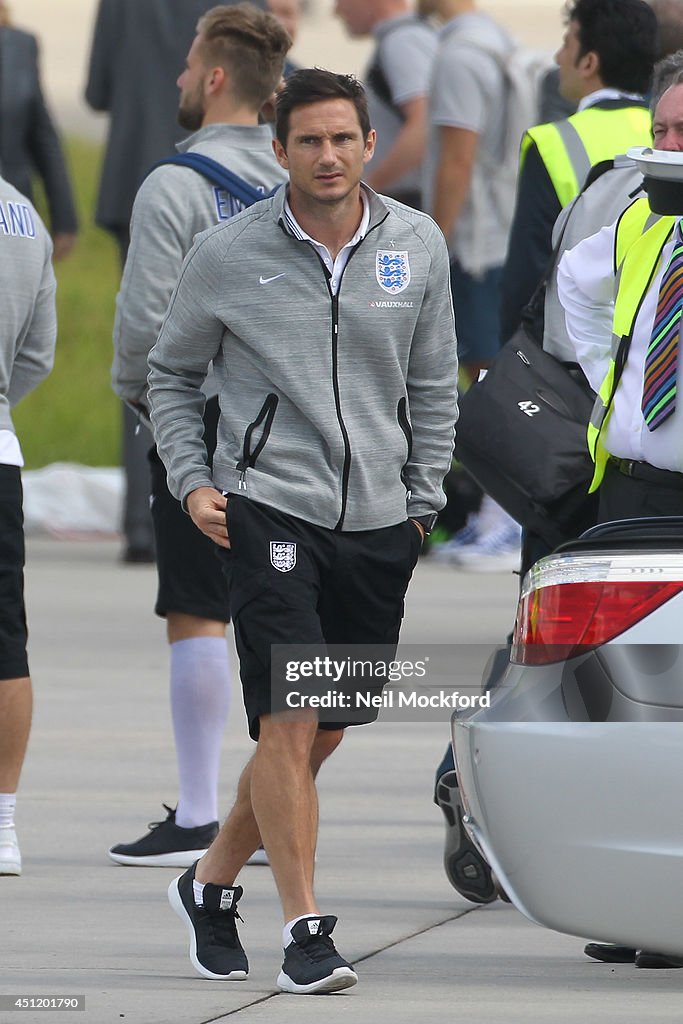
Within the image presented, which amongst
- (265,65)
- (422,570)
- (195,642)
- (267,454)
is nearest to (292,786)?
(267,454)

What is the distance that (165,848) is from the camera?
20.9 feet

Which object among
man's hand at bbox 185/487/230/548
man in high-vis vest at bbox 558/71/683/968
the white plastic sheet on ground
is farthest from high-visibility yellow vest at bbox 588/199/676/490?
the white plastic sheet on ground

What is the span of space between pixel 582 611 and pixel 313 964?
3.81ft

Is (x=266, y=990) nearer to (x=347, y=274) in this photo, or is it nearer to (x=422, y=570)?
(x=347, y=274)

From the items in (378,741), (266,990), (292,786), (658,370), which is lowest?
(378,741)

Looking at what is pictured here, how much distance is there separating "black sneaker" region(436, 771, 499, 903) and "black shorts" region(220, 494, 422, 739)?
69cm

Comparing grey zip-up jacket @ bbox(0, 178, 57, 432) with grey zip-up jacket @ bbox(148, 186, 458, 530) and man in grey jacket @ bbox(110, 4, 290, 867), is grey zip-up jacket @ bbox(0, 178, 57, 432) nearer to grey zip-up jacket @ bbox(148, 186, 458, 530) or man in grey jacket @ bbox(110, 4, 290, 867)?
man in grey jacket @ bbox(110, 4, 290, 867)

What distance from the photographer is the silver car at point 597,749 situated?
402 cm

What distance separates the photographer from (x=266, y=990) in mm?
4969

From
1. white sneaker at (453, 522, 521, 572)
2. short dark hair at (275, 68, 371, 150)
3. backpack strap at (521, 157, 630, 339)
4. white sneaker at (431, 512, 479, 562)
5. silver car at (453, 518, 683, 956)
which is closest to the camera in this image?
silver car at (453, 518, 683, 956)

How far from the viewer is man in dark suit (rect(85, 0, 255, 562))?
37.1ft

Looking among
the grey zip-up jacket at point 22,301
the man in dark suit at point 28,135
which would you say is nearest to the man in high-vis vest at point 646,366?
the grey zip-up jacket at point 22,301

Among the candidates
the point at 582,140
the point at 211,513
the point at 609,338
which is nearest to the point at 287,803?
the point at 211,513

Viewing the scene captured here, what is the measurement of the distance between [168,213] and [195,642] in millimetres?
1126
